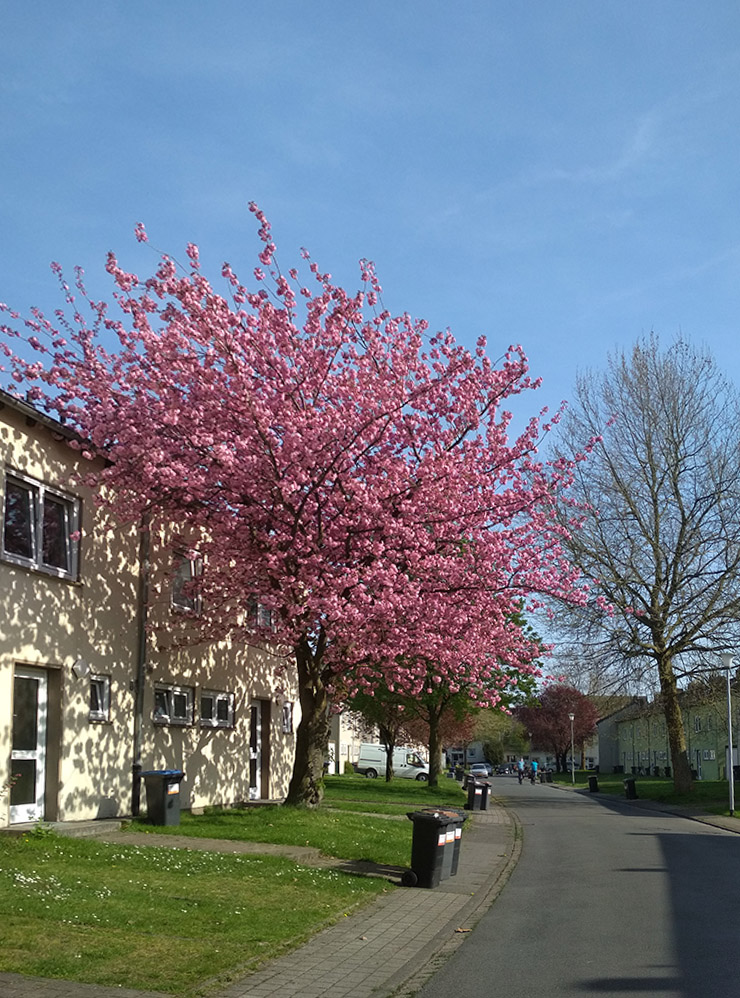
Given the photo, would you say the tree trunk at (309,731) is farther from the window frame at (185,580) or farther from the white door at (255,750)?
the white door at (255,750)

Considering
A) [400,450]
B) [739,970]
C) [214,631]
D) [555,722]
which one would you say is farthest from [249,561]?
[555,722]

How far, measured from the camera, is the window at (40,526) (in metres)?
16.5

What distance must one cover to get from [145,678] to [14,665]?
4414 mm

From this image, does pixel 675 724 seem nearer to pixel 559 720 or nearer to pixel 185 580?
pixel 185 580

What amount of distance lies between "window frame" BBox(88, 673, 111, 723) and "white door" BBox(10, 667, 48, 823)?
1541 mm

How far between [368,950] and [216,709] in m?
15.0

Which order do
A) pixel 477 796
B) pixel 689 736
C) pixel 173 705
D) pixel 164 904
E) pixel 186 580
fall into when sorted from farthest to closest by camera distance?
pixel 689 736 → pixel 477 796 → pixel 186 580 → pixel 173 705 → pixel 164 904

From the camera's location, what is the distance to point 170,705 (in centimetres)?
2202

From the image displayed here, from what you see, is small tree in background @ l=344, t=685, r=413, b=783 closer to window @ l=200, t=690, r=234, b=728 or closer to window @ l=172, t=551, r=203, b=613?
window @ l=200, t=690, r=234, b=728

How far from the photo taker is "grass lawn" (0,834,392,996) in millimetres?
8211

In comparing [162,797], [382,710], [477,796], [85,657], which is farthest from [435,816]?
[382,710]

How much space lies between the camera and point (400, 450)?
20.2 meters

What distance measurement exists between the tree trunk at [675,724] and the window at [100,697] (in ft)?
77.9

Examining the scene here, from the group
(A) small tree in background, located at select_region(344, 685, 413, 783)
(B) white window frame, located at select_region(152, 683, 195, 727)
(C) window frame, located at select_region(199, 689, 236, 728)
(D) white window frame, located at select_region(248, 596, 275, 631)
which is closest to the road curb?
(D) white window frame, located at select_region(248, 596, 275, 631)
